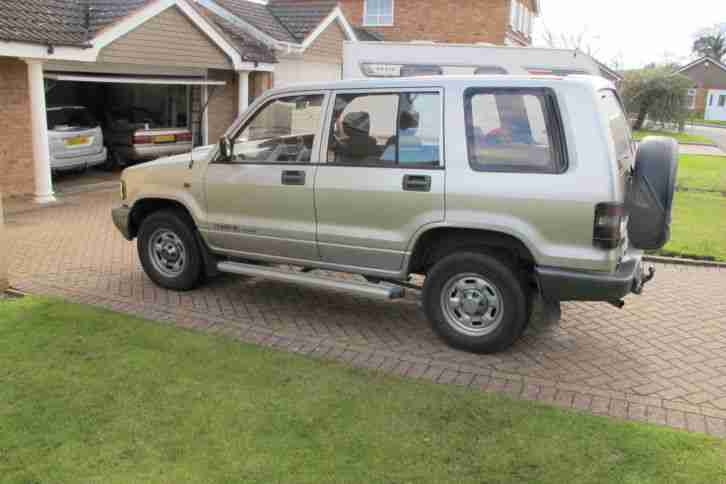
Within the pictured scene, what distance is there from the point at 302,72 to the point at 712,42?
9833 centimetres

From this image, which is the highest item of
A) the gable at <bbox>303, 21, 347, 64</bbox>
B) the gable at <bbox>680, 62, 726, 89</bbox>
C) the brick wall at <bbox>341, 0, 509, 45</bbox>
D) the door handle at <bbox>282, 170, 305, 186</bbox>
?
the gable at <bbox>680, 62, 726, 89</bbox>

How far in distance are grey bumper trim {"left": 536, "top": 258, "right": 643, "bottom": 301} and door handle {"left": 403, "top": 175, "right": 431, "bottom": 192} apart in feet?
3.42

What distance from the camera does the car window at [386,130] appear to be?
527cm

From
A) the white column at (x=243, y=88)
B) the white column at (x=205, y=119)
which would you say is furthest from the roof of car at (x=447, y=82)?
the white column at (x=205, y=119)

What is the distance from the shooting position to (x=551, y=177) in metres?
4.75

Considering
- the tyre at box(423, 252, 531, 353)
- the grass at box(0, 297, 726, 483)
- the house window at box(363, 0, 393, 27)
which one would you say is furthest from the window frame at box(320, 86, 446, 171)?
the house window at box(363, 0, 393, 27)

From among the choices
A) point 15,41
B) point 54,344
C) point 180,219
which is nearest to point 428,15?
point 15,41

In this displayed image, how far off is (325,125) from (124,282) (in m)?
2.95

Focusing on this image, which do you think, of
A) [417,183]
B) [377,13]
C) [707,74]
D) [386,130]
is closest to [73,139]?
[386,130]

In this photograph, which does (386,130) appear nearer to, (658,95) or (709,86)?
(658,95)

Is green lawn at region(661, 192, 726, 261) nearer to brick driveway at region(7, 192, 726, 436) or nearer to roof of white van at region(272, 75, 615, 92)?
brick driveway at region(7, 192, 726, 436)

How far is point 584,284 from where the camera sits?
15.7ft

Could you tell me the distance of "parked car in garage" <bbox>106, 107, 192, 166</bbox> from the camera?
1554 cm

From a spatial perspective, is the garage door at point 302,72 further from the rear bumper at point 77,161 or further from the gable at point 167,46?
the rear bumper at point 77,161
